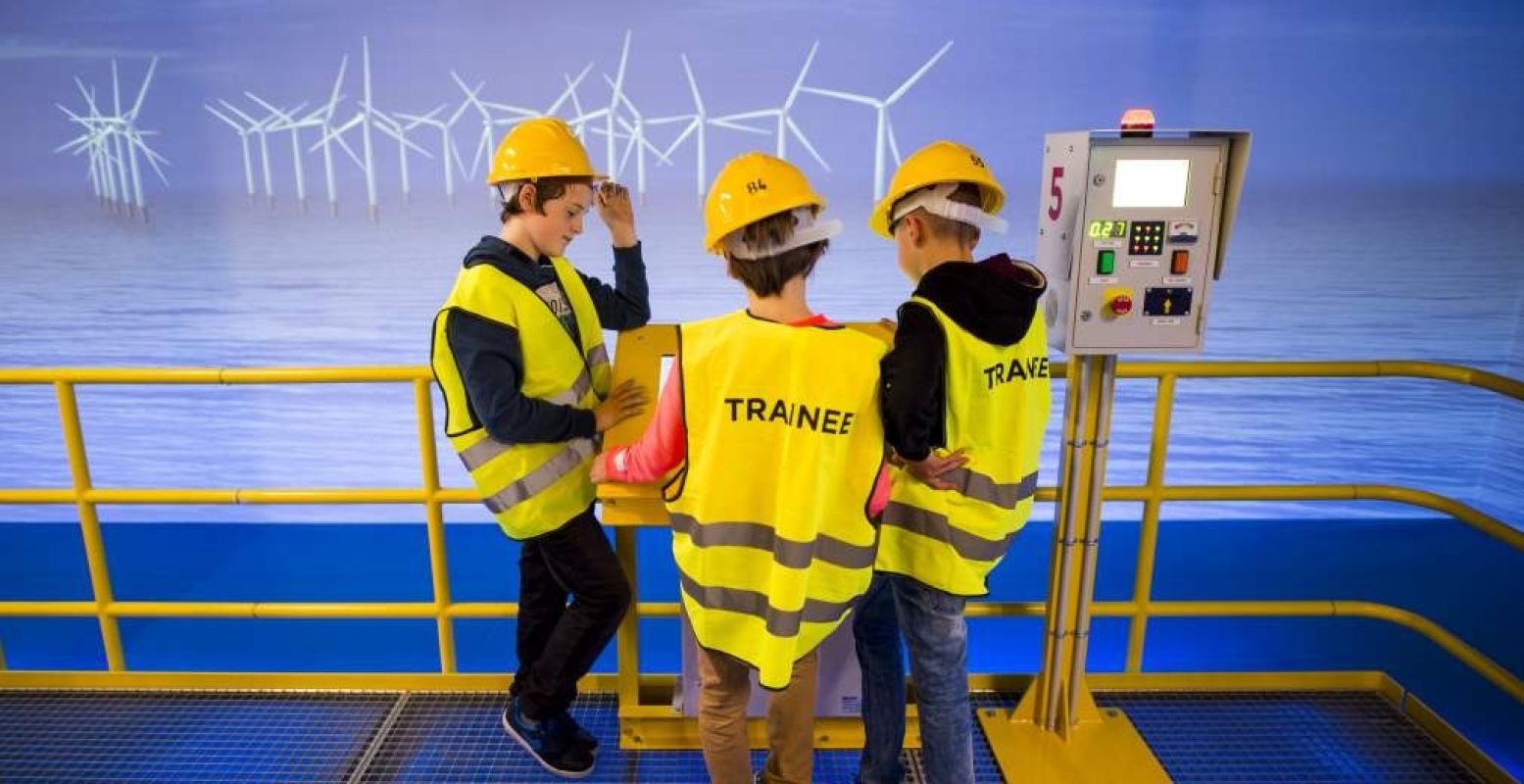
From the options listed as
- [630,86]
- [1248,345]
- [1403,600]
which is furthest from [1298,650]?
[630,86]

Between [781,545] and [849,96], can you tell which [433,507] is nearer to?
[781,545]

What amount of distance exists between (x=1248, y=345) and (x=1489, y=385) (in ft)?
15.0

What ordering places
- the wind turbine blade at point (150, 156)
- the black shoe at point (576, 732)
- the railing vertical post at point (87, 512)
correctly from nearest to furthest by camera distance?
the black shoe at point (576, 732), the railing vertical post at point (87, 512), the wind turbine blade at point (150, 156)

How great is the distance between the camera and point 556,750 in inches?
95.7


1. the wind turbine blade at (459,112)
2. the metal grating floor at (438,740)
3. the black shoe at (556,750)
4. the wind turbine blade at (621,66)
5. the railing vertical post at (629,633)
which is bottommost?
the metal grating floor at (438,740)

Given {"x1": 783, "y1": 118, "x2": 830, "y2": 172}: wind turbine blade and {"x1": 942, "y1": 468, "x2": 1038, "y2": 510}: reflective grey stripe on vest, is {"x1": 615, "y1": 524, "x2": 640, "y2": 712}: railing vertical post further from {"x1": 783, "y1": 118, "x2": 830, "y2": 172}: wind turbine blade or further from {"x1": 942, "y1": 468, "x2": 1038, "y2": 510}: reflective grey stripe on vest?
{"x1": 783, "y1": 118, "x2": 830, "y2": 172}: wind turbine blade

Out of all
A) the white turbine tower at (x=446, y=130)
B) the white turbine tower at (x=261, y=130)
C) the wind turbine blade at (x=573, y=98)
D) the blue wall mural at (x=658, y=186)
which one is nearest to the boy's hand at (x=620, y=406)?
the blue wall mural at (x=658, y=186)

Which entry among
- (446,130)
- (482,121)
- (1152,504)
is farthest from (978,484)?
(446,130)

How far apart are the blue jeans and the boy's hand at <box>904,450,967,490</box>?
0.88 ft

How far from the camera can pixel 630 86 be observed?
5367 mm

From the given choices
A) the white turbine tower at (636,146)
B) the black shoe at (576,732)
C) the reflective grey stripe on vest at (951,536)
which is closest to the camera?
the reflective grey stripe on vest at (951,536)

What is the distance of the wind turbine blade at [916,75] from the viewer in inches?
212

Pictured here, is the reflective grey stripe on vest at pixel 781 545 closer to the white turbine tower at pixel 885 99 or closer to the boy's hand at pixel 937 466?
the boy's hand at pixel 937 466

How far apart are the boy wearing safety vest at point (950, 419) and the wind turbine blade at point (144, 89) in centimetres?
589
